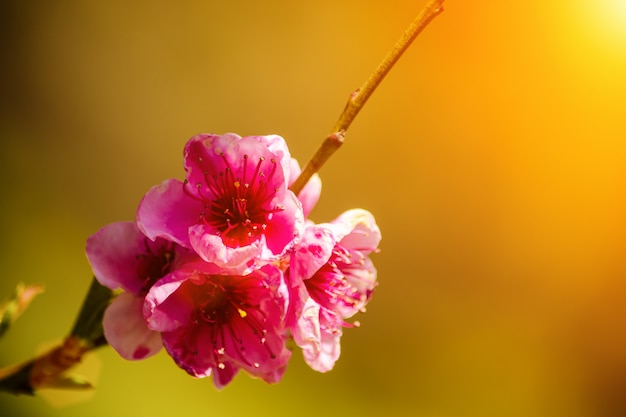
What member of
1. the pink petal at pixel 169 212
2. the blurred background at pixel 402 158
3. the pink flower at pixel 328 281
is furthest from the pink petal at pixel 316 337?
the blurred background at pixel 402 158

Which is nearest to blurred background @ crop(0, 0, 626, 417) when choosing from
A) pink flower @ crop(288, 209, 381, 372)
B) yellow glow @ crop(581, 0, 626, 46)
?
yellow glow @ crop(581, 0, 626, 46)

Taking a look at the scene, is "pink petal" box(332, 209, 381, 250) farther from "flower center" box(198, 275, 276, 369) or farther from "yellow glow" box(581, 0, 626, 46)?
"yellow glow" box(581, 0, 626, 46)

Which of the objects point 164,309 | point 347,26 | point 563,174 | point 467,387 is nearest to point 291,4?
point 347,26

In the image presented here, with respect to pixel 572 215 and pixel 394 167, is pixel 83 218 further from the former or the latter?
pixel 572 215

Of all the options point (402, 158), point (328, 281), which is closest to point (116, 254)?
point (328, 281)

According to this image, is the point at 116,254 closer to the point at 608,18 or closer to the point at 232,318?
the point at 232,318

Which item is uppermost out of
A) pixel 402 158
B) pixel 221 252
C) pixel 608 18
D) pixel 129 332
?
pixel 608 18

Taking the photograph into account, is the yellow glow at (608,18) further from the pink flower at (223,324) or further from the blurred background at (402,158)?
the pink flower at (223,324)
